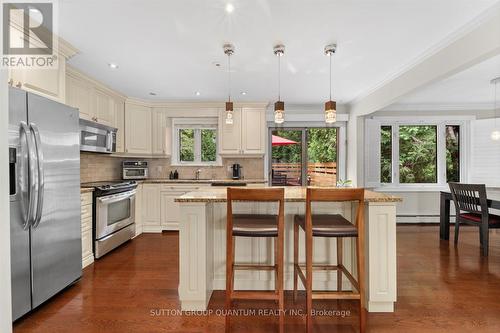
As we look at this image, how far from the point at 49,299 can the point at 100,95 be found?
277 cm

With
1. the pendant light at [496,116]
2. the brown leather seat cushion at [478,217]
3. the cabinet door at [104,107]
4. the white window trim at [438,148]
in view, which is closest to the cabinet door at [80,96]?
the cabinet door at [104,107]

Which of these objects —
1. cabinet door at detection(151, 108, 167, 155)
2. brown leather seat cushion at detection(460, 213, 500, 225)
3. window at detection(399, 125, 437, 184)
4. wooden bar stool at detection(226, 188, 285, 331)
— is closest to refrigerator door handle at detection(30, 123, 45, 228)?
wooden bar stool at detection(226, 188, 285, 331)

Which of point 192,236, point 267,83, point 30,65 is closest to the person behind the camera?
point 192,236

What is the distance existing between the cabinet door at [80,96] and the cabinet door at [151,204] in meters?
1.51

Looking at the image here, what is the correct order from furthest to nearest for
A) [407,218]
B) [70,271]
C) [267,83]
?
[407,218] → [267,83] → [70,271]

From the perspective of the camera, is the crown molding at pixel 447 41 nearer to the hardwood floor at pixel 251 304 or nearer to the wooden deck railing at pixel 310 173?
the wooden deck railing at pixel 310 173

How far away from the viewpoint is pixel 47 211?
7.35 ft

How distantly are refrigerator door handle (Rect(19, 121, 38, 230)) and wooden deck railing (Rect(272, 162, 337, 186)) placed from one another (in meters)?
3.99

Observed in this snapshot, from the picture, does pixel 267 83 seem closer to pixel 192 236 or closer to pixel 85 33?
pixel 85 33

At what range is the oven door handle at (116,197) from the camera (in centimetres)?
339

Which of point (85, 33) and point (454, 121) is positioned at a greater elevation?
point (85, 33)

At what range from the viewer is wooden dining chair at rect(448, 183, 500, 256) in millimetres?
3420

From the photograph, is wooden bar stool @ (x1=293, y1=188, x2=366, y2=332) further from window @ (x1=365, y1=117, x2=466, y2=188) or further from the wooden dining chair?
window @ (x1=365, y1=117, x2=466, y2=188)

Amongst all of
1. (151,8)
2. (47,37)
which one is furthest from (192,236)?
(47,37)
